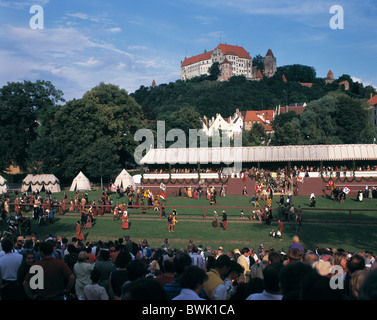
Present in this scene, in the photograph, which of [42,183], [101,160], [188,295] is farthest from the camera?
[101,160]

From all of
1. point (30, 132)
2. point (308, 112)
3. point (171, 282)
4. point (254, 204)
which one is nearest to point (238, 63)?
point (308, 112)

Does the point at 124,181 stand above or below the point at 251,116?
below

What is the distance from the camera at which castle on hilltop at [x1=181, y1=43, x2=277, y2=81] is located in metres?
177

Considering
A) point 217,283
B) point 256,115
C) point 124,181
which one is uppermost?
point 256,115

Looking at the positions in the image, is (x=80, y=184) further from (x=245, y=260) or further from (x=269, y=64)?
(x=269, y=64)

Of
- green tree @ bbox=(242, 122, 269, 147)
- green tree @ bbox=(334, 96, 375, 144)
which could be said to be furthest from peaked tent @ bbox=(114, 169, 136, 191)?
green tree @ bbox=(334, 96, 375, 144)

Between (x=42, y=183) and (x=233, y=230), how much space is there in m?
28.7

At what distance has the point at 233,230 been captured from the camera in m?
21.5

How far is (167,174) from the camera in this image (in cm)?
3997

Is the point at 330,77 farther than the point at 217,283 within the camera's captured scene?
Yes

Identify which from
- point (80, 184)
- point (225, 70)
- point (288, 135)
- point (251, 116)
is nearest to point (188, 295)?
point (80, 184)

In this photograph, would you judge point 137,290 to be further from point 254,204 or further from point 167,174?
point 167,174

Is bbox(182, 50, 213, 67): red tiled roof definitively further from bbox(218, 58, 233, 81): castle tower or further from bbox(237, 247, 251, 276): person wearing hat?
bbox(237, 247, 251, 276): person wearing hat

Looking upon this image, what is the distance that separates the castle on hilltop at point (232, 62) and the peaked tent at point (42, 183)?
138047mm
